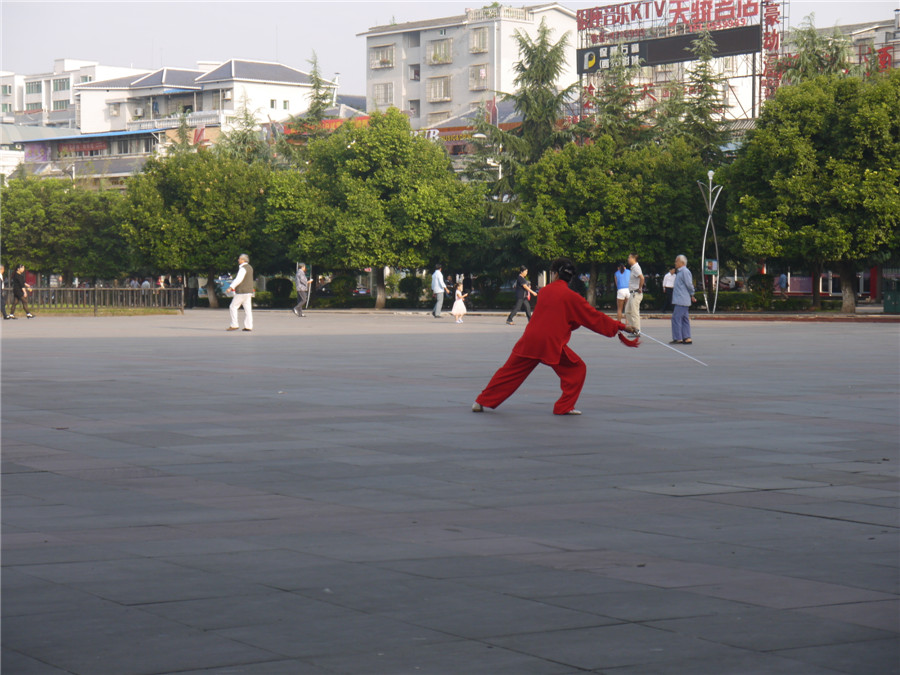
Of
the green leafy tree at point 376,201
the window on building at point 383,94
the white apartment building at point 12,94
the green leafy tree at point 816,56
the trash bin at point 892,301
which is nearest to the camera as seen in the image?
the trash bin at point 892,301

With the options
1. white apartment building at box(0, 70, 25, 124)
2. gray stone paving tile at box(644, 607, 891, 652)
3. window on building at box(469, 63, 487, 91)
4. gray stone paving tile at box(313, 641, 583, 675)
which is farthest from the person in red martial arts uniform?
white apartment building at box(0, 70, 25, 124)

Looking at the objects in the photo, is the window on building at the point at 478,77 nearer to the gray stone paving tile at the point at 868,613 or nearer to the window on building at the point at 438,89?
the window on building at the point at 438,89

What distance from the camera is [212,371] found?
16875 millimetres

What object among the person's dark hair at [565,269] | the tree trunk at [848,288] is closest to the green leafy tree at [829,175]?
the tree trunk at [848,288]

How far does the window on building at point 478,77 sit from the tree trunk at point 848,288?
56.5 meters

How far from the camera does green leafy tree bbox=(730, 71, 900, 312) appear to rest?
41.6 m

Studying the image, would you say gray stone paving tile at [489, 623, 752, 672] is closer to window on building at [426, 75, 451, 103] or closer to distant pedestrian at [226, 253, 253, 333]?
distant pedestrian at [226, 253, 253, 333]

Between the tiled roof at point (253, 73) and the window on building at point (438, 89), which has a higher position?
the tiled roof at point (253, 73)

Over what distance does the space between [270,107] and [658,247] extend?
225 feet

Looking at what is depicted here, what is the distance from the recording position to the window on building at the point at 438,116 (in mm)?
100562

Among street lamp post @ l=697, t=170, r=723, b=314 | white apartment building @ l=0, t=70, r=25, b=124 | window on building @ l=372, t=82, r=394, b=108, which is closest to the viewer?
street lamp post @ l=697, t=170, r=723, b=314

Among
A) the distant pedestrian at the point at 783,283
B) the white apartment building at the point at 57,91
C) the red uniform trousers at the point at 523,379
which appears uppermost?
the white apartment building at the point at 57,91

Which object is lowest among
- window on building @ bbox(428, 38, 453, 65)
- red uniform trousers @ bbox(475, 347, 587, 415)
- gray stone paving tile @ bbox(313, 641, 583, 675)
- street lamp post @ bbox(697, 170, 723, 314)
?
gray stone paving tile @ bbox(313, 641, 583, 675)

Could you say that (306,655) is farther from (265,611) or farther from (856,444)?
(856,444)
